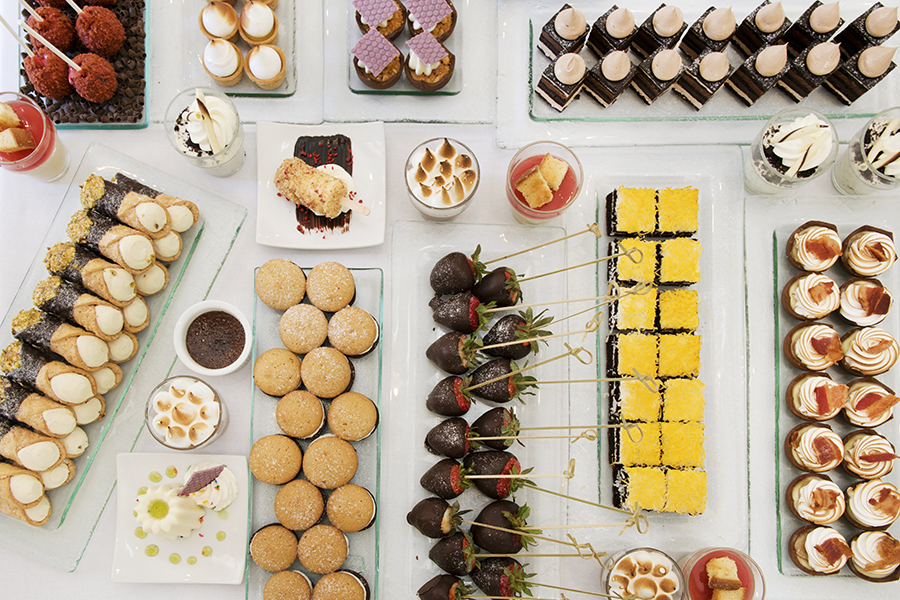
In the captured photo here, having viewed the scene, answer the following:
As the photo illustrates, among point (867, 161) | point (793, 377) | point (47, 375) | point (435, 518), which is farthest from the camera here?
point (793, 377)

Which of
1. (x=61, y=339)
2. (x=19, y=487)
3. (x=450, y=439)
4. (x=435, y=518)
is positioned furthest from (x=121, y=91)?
(x=435, y=518)

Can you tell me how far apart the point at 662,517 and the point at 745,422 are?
0.49 metres

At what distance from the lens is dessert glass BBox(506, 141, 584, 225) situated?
224 centimetres

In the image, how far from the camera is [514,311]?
2.31 meters

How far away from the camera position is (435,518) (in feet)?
6.79

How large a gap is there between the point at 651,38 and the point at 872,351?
1484 mm

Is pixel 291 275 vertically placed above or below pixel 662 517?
above

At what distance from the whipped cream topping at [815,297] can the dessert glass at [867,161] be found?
1.33 feet

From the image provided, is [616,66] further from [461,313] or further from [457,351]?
[457,351]

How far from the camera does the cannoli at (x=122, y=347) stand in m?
2.24

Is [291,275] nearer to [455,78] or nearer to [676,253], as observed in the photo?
[455,78]

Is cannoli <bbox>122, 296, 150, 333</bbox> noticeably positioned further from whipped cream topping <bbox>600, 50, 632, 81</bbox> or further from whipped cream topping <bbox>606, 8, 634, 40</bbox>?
whipped cream topping <bbox>606, 8, 634, 40</bbox>

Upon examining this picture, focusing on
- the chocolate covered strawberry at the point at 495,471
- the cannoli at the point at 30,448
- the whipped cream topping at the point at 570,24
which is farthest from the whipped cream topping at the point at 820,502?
the cannoli at the point at 30,448

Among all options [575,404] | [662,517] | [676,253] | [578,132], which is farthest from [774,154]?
[662,517]
